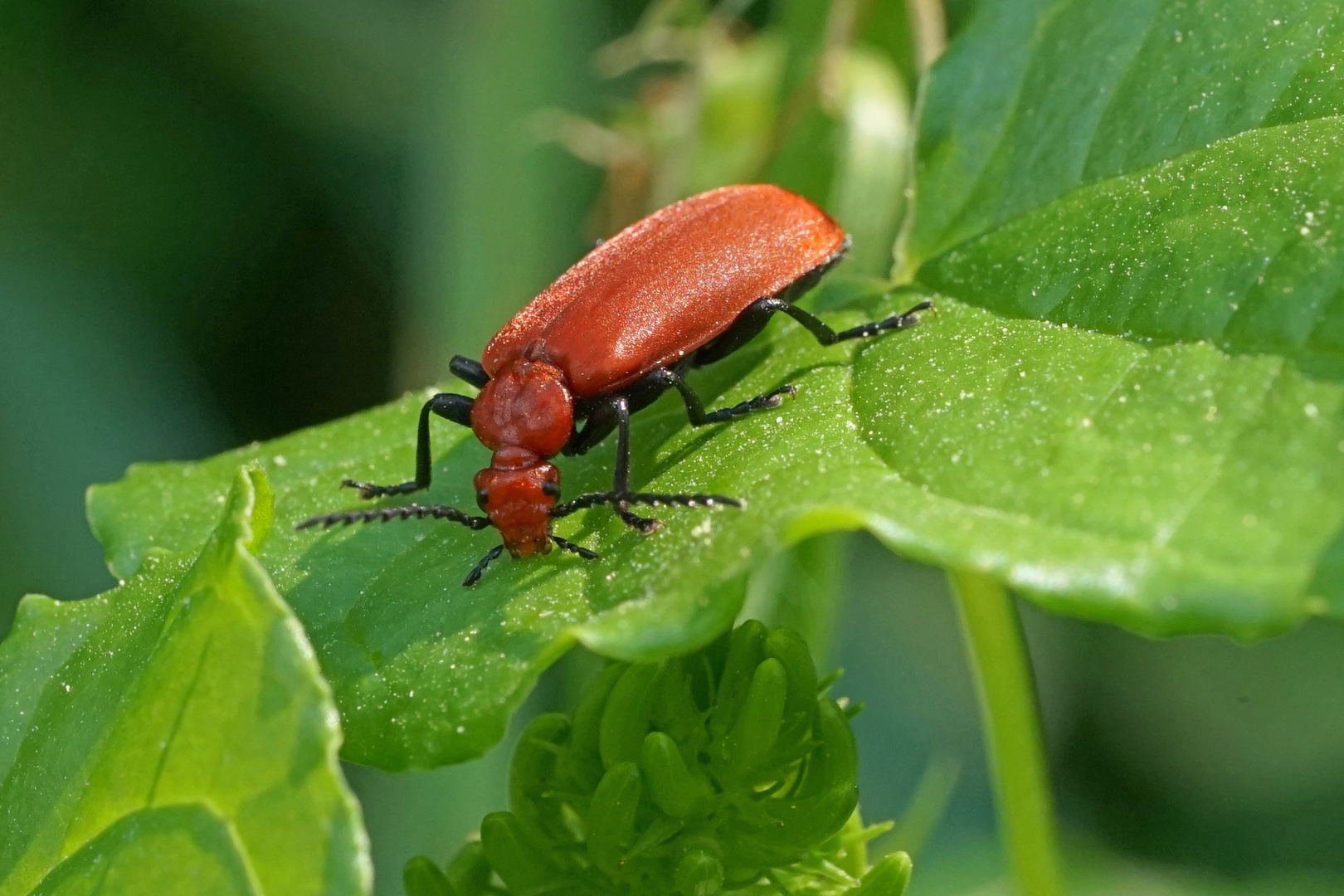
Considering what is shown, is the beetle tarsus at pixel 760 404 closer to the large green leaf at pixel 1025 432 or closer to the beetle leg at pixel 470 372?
the large green leaf at pixel 1025 432

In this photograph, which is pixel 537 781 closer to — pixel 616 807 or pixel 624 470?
pixel 616 807

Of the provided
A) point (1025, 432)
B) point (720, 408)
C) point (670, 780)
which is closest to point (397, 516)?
point (720, 408)

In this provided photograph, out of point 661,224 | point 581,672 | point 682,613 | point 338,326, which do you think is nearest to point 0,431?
point 338,326

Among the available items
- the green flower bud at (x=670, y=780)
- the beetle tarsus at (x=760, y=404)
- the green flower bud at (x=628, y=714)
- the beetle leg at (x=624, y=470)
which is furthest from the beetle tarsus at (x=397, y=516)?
the green flower bud at (x=670, y=780)

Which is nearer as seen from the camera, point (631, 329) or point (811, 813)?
point (811, 813)

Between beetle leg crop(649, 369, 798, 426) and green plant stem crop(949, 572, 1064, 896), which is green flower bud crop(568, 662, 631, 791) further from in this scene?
green plant stem crop(949, 572, 1064, 896)

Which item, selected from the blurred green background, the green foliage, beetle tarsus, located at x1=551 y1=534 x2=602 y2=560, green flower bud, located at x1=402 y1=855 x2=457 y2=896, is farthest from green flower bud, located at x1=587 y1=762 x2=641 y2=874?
the blurred green background

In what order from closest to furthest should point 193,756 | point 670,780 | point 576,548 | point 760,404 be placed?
point 193,756 → point 670,780 → point 576,548 → point 760,404
